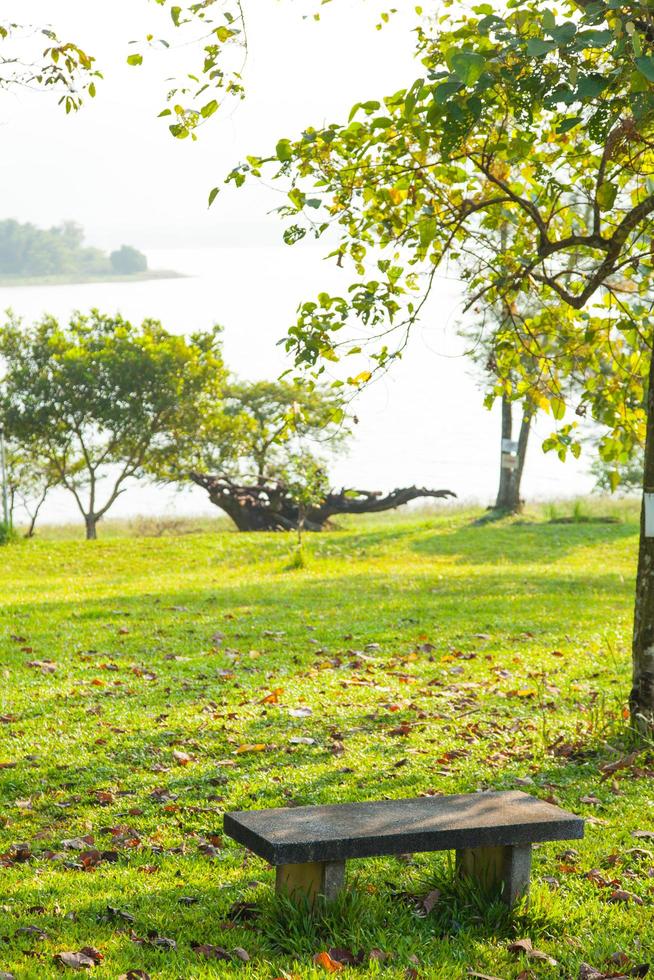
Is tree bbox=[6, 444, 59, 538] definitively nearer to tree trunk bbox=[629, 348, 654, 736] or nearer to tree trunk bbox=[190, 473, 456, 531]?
tree trunk bbox=[190, 473, 456, 531]

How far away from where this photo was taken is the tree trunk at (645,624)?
6887 mm

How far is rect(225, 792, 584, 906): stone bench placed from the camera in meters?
4.02

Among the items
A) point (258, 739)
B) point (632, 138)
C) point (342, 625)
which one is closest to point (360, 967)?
point (258, 739)

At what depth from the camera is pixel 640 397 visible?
7832mm

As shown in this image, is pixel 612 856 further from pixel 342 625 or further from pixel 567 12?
pixel 342 625

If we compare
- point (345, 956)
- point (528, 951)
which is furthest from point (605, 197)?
point (345, 956)

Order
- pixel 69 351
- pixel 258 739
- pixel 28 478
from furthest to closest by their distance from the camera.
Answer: pixel 28 478 < pixel 69 351 < pixel 258 739

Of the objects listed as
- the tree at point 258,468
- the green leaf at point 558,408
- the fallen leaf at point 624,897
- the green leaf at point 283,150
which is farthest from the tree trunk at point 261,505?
the fallen leaf at point 624,897

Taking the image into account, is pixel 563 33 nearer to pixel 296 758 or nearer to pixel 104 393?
pixel 296 758

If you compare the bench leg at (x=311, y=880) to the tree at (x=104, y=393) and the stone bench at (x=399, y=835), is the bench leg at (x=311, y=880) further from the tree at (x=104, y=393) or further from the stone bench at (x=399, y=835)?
the tree at (x=104, y=393)

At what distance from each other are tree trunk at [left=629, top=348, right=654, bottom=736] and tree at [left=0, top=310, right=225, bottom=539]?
20.5 m

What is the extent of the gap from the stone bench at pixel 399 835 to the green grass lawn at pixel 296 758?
12 cm

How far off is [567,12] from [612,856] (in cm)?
491

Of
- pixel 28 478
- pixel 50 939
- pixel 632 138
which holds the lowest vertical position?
pixel 50 939
